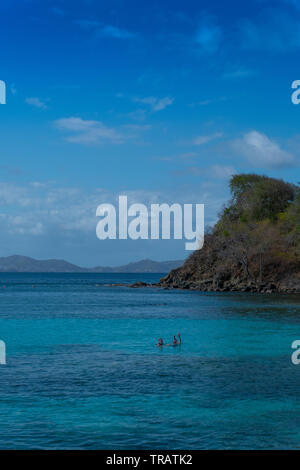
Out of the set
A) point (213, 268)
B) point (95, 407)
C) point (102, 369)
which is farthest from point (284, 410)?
point (213, 268)

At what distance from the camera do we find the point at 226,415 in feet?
59.3

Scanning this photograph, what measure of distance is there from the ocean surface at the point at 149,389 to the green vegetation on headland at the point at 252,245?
52048 mm

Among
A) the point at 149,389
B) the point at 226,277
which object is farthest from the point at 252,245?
the point at 149,389

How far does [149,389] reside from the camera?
2164cm

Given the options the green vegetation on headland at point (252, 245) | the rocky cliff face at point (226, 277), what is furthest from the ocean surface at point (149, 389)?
the green vegetation on headland at point (252, 245)

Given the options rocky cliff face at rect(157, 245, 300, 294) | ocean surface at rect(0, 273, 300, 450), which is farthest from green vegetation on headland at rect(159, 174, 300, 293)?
ocean surface at rect(0, 273, 300, 450)

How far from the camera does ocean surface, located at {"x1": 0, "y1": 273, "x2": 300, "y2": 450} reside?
16.1 metres

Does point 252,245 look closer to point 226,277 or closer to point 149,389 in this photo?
point 226,277

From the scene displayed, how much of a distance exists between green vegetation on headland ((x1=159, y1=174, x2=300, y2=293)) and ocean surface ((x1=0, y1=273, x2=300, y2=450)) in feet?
171

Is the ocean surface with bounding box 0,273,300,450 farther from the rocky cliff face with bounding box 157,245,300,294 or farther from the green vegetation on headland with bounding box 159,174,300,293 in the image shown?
the green vegetation on headland with bounding box 159,174,300,293

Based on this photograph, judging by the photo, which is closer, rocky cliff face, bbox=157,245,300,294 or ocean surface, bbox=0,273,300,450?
ocean surface, bbox=0,273,300,450

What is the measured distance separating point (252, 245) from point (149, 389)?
7601 cm

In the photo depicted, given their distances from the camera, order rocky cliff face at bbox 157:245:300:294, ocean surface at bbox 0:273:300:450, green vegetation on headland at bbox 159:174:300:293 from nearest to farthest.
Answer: ocean surface at bbox 0:273:300:450
rocky cliff face at bbox 157:245:300:294
green vegetation on headland at bbox 159:174:300:293

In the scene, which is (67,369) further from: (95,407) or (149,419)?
(149,419)
